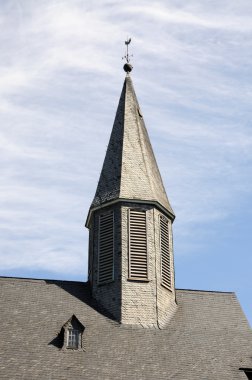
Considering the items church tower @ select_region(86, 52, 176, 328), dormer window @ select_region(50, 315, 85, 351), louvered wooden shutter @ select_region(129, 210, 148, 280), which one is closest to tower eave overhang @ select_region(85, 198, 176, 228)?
church tower @ select_region(86, 52, 176, 328)

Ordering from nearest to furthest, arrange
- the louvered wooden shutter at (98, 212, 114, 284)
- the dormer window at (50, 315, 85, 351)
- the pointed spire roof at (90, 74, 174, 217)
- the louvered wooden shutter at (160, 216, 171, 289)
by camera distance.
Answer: the dormer window at (50, 315, 85, 351) < the louvered wooden shutter at (98, 212, 114, 284) < the louvered wooden shutter at (160, 216, 171, 289) < the pointed spire roof at (90, 74, 174, 217)

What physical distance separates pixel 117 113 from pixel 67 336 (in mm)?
13014

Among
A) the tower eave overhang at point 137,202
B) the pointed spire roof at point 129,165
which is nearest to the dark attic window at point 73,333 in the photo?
the tower eave overhang at point 137,202

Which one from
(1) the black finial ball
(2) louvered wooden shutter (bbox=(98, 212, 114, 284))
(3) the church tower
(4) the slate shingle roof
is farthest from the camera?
(1) the black finial ball

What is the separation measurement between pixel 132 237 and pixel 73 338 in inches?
214

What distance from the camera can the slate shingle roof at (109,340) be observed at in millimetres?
26391

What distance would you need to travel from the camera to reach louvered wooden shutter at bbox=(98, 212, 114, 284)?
30683mm

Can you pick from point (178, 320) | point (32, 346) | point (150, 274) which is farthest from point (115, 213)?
point (32, 346)

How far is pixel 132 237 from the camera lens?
31234 mm

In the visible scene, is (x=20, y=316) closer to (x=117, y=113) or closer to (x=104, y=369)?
(x=104, y=369)

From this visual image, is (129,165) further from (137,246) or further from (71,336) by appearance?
(71,336)

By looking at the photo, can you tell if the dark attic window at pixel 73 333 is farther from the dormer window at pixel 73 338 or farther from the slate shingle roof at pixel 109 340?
the slate shingle roof at pixel 109 340

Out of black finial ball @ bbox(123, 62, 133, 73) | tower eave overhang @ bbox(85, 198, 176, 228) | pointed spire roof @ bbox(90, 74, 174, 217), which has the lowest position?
tower eave overhang @ bbox(85, 198, 176, 228)

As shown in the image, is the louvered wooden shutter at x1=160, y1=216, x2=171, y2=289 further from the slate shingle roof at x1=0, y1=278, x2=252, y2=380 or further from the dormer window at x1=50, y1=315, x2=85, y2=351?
the dormer window at x1=50, y1=315, x2=85, y2=351
